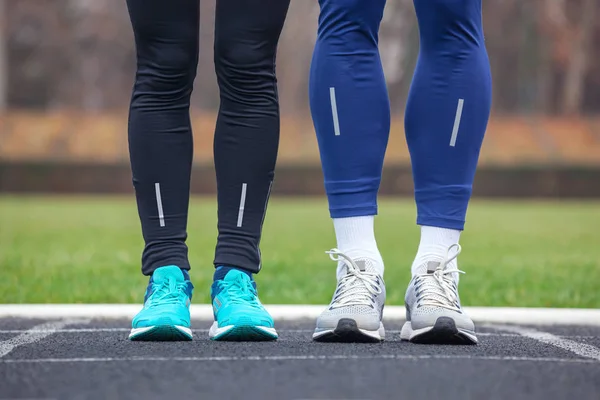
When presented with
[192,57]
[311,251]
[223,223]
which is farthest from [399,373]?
[311,251]

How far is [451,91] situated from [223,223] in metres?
0.62

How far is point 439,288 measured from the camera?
227 centimetres

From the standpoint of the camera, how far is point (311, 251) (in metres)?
6.86

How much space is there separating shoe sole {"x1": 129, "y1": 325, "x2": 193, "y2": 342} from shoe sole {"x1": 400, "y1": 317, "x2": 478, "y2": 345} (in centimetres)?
51

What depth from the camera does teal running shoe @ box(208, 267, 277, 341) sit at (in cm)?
220

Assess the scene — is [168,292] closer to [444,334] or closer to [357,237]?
[357,237]

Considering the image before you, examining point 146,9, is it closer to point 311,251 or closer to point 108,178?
point 311,251

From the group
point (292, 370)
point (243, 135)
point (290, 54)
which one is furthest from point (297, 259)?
point (290, 54)

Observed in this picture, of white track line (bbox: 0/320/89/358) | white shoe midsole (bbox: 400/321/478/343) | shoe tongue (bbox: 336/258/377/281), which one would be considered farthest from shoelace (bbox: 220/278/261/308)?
white track line (bbox: 0/320/89/358)

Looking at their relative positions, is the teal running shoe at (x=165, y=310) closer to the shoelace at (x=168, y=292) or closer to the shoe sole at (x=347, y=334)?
the shoelace at (x=168, y=292)

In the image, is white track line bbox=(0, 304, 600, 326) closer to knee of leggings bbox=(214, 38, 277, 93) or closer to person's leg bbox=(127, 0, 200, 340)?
person's leg bbox=(127, 0, 200, 340)

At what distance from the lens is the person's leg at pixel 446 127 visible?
230 cm

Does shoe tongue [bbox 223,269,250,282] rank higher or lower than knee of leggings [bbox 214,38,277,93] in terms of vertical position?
lower

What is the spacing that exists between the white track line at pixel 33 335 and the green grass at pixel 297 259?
89 cm
